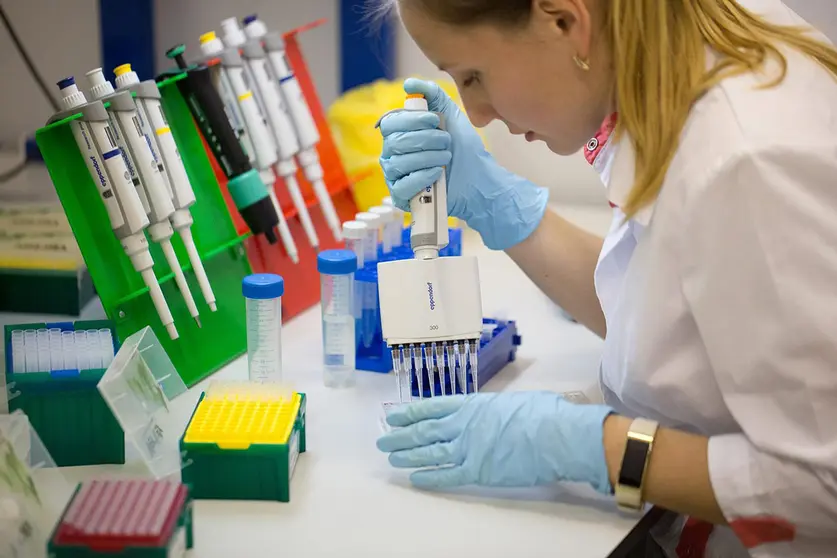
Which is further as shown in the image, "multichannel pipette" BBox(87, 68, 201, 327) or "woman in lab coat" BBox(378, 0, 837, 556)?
"multichannel pipette" BBox(87, 68, 201, 327)

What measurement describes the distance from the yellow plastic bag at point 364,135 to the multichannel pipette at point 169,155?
54 cm

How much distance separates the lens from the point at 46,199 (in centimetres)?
185

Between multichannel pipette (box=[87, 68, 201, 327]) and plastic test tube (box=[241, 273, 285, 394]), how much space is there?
125 millimetres

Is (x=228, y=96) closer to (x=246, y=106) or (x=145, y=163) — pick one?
(x=246, y=106)

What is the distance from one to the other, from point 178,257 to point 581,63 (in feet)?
2.19

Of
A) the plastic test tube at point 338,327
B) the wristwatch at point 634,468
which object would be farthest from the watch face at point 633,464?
the plastic test tube at point 338,327

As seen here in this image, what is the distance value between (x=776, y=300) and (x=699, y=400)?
6.3 inches

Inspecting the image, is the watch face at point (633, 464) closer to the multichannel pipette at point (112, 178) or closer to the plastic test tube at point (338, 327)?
the plastic test tube at point (338, 327)

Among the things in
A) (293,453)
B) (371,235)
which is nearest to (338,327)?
(371,235)

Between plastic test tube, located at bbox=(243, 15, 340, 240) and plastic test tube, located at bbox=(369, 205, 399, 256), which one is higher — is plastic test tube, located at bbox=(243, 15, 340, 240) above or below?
above

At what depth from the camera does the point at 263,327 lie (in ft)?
4.23

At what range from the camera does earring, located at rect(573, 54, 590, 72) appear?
1062 mm

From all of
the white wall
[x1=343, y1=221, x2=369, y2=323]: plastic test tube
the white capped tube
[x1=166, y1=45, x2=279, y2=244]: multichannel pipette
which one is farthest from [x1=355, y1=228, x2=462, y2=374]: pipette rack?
the white wall

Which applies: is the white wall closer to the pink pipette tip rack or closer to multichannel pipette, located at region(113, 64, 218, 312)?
multichannel pipette, located at region(113, 64, 218, 312)
